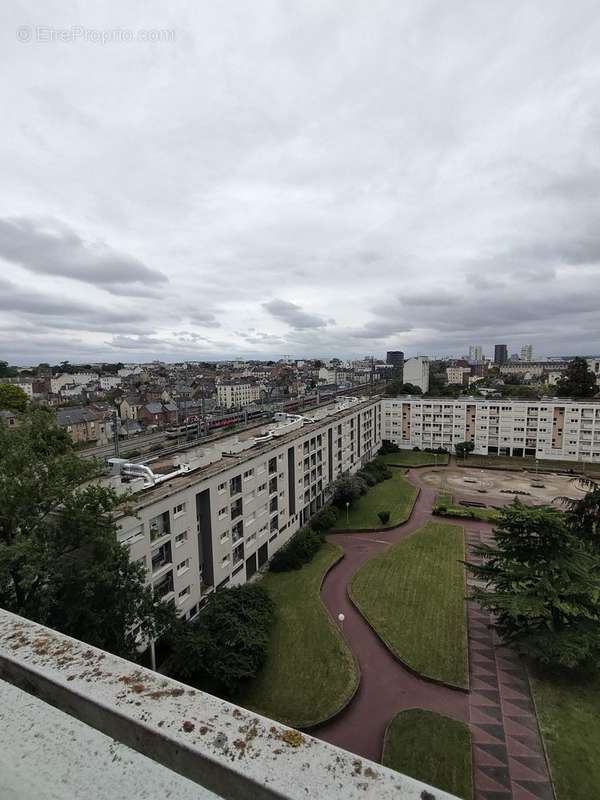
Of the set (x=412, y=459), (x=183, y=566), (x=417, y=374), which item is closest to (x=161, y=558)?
(x=183, y=566)

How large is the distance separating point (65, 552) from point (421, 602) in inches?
784

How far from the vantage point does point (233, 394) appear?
11831 centimetres

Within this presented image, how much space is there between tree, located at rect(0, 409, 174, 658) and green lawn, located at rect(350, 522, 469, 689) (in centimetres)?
1364

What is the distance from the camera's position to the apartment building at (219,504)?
1995 cm

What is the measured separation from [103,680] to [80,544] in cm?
1166

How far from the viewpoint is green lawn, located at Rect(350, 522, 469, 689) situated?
66.1ft

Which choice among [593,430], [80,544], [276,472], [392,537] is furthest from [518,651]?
[593,430]

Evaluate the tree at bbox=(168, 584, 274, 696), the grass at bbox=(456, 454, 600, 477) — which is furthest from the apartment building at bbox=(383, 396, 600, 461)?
the tree at bbox=(168, 584, 274, 696)

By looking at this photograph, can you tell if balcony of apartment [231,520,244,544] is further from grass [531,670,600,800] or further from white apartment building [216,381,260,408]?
white apartment building [216,381,260,408]

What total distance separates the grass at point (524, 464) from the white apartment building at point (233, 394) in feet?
224

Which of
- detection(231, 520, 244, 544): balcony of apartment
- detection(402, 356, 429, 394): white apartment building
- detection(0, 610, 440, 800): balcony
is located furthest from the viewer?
detection(402, 356, 429, 394): white apartment building

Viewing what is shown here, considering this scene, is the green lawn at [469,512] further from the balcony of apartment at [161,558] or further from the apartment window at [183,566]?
the balcony of apartment at [161,558]

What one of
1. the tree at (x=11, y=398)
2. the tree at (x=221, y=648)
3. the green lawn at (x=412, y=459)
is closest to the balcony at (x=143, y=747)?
the tree at (x=221, y=648)

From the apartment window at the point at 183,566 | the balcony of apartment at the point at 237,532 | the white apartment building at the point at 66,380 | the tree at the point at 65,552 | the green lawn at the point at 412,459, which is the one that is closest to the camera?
the tree at the point at 65,552
